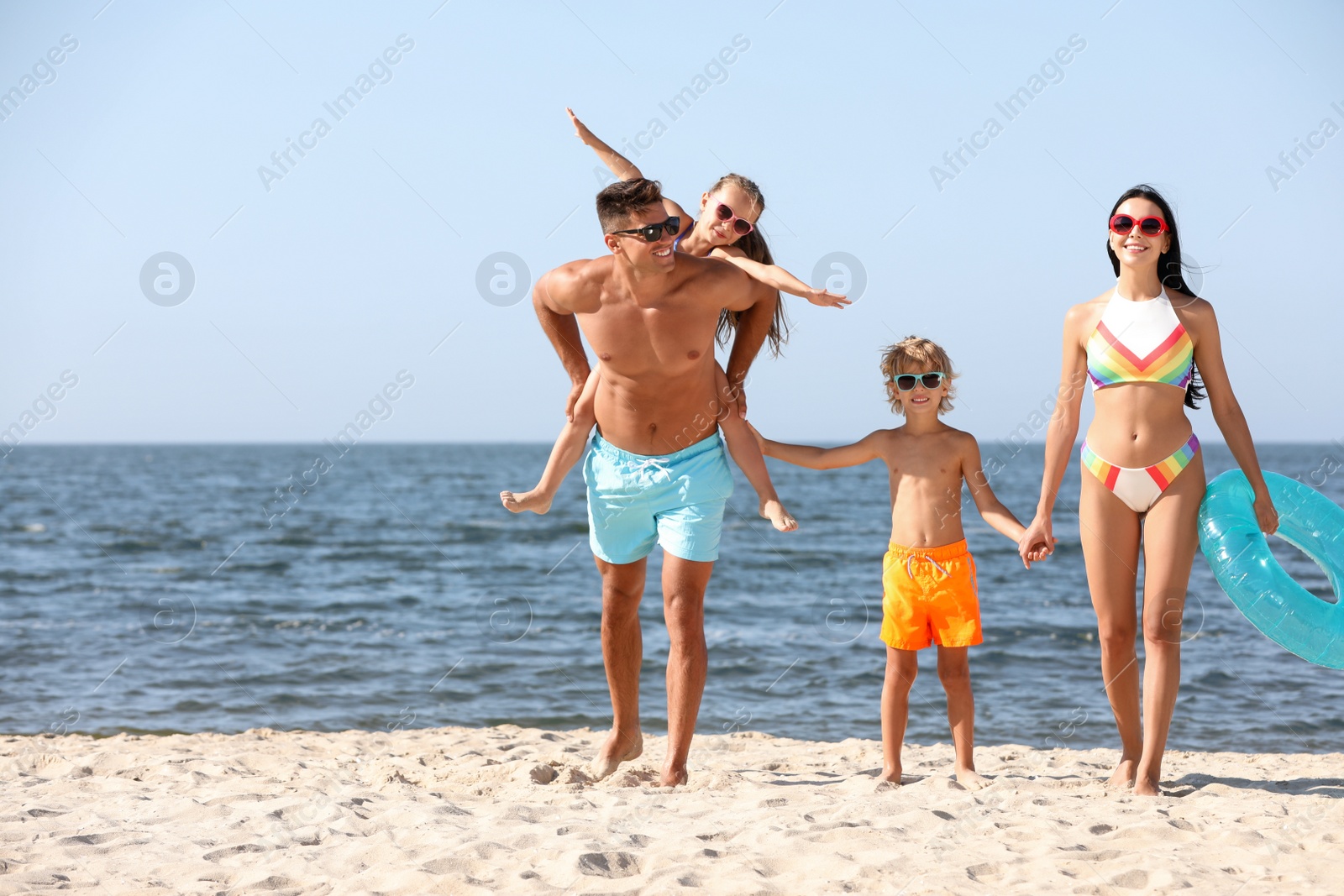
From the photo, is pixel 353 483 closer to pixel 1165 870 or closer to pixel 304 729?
pixel 304 729

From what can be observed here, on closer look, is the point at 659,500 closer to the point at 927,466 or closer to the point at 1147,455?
the point at 927,466

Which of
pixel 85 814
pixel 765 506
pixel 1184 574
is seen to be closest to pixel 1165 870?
pixel 1184 574

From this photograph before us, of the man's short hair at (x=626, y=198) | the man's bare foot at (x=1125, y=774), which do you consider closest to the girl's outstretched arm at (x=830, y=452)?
the man's short hair at (x=626, y=198)

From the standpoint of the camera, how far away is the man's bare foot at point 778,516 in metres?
4.29

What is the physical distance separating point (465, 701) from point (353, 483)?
38.3 metres

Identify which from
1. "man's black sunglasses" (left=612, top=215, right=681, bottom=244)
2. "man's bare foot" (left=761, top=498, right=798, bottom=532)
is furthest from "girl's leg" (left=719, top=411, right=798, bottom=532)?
"man's black sunglasses" (left=612, top=215, right=681, bottom=244)

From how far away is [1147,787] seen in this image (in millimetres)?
4324

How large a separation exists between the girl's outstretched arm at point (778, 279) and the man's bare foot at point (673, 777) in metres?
2.03

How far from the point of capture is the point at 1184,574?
4184mm

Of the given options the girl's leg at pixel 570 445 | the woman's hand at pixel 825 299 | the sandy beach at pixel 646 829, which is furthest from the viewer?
the girl's leg at pixel 570 445

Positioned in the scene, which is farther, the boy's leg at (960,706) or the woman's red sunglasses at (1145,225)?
the boy's leg at (960,706)

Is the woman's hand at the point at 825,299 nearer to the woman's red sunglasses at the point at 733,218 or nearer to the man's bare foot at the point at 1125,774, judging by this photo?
the woman's red sunglasses at the point at 733,218

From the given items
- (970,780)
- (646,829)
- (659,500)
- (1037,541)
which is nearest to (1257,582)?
(1037,541)

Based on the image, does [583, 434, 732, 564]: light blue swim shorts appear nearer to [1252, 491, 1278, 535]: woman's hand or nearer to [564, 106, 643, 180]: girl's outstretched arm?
[564, 106, 643, 180]: girl's outstretched arm
